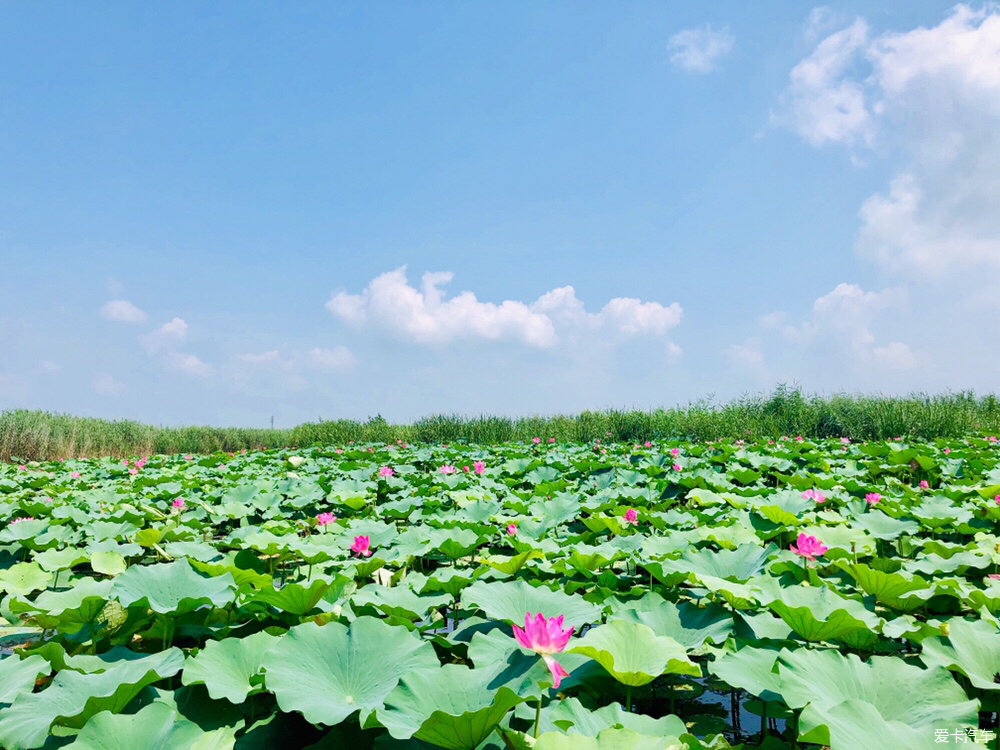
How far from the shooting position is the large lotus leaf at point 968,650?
159 cm

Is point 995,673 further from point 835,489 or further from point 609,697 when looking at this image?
point 835,489

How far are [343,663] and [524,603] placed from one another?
0.67 meters

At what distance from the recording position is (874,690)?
4.83 ft

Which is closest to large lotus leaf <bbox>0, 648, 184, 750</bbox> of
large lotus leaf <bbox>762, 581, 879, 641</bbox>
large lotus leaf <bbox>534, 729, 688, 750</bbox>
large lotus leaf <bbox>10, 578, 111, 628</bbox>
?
large lotus leaf <bbox>10, 578, 111, 628</bbox>

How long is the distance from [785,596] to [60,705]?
211cm

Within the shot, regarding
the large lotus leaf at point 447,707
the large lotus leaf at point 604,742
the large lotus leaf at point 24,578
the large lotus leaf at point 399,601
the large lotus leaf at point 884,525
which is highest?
the large lotus leaf at point 884,525

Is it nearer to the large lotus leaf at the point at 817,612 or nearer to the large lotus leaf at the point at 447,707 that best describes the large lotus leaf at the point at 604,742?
the large lotus leaf at the point at 447,707

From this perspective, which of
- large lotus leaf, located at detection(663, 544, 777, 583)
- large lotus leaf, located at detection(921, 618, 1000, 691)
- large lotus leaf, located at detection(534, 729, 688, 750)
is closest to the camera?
large lotus leaf, located at detection(534, 729, 688, 750)

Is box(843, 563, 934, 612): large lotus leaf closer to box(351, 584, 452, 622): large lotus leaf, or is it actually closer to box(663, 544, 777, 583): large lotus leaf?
box(663, 544, 777, 583): large lotus leaf

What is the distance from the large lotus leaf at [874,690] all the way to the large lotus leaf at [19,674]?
1923 mm

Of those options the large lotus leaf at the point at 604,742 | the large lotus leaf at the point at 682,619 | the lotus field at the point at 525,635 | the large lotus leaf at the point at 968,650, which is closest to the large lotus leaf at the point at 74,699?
the lotus field at the point at 525,635

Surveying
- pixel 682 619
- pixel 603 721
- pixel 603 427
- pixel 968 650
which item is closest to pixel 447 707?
pixel 603 721

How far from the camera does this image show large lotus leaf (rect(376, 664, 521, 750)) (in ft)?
3.89

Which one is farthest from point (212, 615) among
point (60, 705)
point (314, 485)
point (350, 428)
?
point (350, 428)
